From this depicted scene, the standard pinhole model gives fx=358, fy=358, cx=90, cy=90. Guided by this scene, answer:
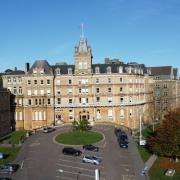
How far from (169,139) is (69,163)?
18102 mm

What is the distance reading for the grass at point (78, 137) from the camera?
7481cm

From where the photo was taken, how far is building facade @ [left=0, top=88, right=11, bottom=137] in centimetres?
8997

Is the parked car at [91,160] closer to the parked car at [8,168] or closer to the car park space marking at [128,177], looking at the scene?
the car park space marking at [128,177]

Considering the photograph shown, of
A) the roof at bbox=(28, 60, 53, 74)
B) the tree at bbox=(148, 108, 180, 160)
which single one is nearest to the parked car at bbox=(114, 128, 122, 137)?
the tree at bbox=(148, 108, 180, 160)

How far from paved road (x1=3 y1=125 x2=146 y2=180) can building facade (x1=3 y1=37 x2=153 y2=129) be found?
19.2m

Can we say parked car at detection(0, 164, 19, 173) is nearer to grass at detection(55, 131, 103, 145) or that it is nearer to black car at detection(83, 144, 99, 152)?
black car at detection(83, 144, 99, 152)

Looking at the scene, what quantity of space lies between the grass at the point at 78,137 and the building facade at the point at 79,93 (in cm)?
1390

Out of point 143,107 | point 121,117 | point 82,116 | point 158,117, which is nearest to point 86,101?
point 82,116

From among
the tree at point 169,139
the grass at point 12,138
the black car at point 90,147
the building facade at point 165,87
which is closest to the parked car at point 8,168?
the black car at point 90,147

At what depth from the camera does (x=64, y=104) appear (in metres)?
97.4

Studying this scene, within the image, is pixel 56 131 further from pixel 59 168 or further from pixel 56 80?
pixel 59 168

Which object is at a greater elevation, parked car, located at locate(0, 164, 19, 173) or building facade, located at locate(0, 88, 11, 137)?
building facade, located at locate(0, 88, 11, 137)

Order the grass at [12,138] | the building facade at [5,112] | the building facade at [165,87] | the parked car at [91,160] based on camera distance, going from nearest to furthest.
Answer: the parked car at [91,160]
the grass at [12,138]
the building facade at [5,112]
the building facade at [165,87]

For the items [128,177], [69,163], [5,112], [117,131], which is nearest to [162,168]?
[128,177]
